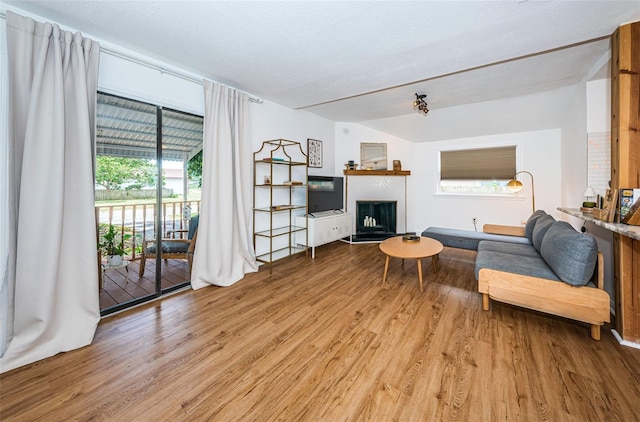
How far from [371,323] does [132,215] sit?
2634 millimetres

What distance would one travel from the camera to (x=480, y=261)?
252 centimetres

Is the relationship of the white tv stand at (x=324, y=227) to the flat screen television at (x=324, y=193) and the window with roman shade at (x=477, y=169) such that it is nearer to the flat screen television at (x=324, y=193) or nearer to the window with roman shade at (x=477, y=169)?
the flat screen television at (x=324, y=193)

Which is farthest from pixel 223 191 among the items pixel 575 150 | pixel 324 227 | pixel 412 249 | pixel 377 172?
pixel 575 150

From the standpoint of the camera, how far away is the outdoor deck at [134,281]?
8.17 feet

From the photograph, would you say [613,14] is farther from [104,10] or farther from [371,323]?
[104,10]

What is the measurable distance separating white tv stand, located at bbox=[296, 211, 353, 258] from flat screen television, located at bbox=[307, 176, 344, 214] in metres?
0.13

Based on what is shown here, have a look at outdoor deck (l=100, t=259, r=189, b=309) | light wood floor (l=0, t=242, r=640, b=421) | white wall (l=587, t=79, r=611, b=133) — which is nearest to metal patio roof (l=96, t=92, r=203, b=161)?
outdoor deck (l=100, t=259, r=189, b=309)

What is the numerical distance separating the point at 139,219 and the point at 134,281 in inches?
28.4

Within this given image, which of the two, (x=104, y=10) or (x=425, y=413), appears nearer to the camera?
(x=425, y=413)

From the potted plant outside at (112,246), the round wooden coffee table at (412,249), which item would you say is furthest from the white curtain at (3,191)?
the round wooden coffee table at (412,249)

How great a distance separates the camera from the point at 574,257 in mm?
1938

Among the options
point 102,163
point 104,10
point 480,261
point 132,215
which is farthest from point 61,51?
point 480,261

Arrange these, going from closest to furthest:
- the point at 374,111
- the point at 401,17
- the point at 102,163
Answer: the point at 401,17
the point at 102,163
the point at 374,111

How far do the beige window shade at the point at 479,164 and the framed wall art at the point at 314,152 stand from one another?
2.62 meters
